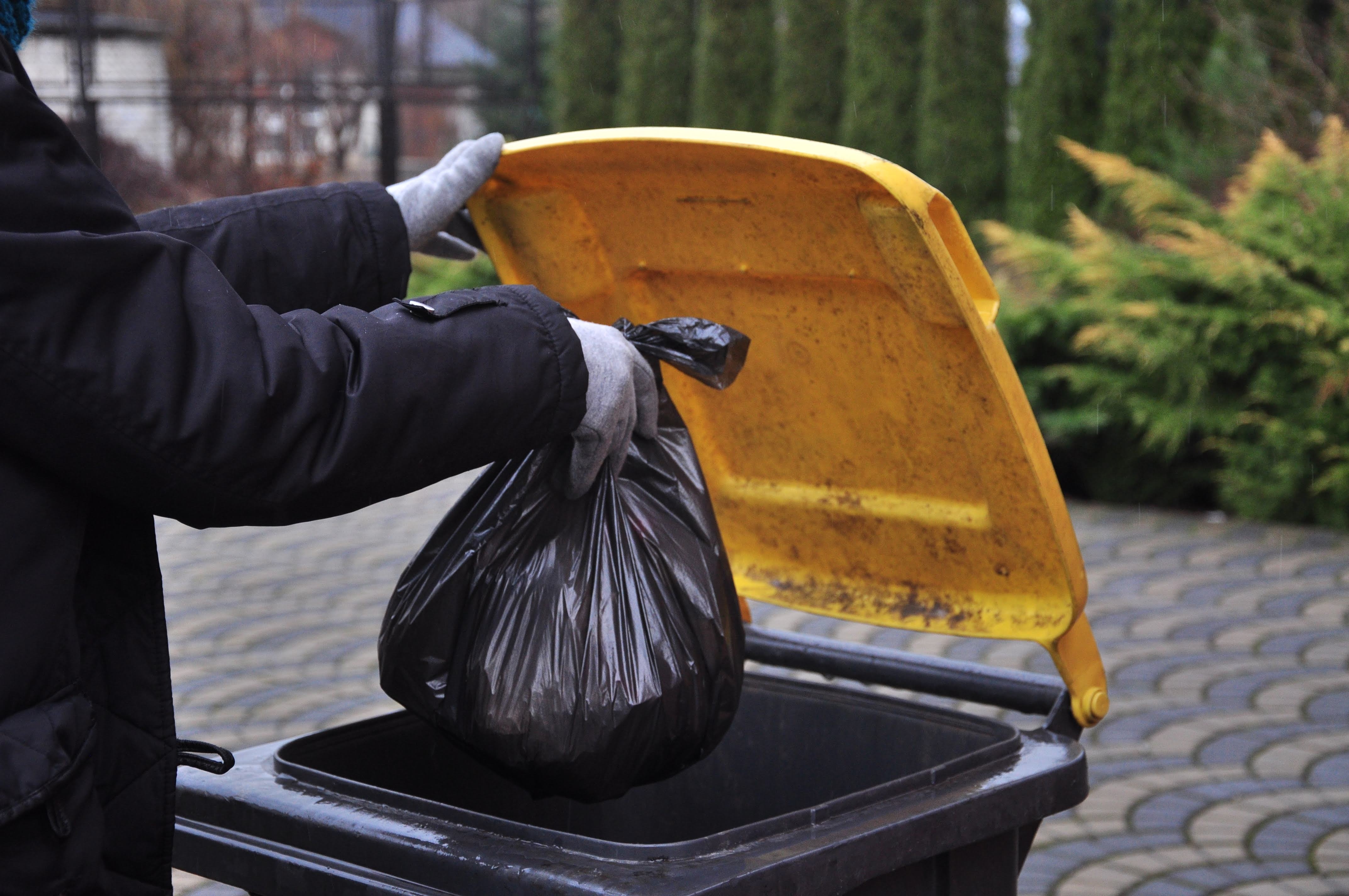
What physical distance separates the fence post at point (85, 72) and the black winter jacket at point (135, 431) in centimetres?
1237

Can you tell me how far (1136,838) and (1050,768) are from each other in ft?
5.82

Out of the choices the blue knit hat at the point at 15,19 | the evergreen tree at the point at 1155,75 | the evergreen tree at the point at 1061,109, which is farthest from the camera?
the evergreen tree at the point at 1061,109

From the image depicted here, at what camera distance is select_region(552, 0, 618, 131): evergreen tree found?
14312 mm

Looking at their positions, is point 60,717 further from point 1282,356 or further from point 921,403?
point 1282,356

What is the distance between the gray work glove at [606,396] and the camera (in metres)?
1.47

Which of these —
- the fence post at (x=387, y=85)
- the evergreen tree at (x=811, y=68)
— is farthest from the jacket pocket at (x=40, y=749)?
the fence post at (x=387, y=85)

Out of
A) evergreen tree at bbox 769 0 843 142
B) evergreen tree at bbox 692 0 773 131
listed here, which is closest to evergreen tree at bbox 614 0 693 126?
evergreen tree at bbox 692 0 773 131

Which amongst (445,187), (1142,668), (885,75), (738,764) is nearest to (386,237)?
(445,187)

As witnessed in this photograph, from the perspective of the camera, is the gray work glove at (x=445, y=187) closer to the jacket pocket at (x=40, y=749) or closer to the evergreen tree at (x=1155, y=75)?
the jacket pocket at (x=40, y=749)

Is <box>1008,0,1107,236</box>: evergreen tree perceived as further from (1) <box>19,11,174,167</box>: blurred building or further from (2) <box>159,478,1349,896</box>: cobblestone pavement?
(1) <box>19,11,174,167</box>: blurred building

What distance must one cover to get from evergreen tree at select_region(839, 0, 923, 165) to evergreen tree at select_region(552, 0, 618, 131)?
3.28 meters

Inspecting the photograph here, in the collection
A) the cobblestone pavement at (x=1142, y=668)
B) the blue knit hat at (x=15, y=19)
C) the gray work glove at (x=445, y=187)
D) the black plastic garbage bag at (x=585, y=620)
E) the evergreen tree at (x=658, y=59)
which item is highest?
the blue knit hat at (x=15, y=19)

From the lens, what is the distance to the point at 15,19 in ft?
4.48

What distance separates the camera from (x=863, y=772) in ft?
6.79
